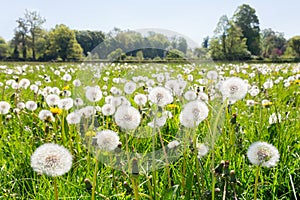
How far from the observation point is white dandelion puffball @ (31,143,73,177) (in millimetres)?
862

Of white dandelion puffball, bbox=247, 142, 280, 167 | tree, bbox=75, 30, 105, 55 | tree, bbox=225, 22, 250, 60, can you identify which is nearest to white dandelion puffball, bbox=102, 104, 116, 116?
tree, bbox=75, 30, 105, 55

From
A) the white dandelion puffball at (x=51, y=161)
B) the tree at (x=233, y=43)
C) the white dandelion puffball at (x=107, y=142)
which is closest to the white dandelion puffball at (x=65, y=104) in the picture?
the white dandelion puffball at (x=107, y=142)

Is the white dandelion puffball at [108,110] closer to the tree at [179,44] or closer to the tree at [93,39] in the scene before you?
the tree at [179,44]

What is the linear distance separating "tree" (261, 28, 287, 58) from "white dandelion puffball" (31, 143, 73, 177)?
5177 cm

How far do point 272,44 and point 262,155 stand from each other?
61780 mm

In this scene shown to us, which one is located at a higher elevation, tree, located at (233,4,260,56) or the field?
tree, located at (233,4,260,56)

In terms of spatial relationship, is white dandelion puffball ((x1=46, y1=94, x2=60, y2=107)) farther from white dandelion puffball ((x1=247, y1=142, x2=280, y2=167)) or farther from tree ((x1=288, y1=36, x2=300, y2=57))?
tree ((x1=288, y1=36, x2=300, y2=57))

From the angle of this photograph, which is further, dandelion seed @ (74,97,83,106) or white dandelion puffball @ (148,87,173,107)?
dandelion seed @ (74,97,83,106)

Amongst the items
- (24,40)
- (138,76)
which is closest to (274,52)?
(24,40)

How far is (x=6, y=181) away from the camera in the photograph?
154cm

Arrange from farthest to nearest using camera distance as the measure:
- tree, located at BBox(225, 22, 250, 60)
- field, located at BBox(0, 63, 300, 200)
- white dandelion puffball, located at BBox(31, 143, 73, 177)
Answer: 1. tree, located at BBox(225, 22, 250, 60)
2. field, located at BBox(0, 63, 300, 200)
3. white dandelion puffball, located at BBox(31, 143, 73, 177)

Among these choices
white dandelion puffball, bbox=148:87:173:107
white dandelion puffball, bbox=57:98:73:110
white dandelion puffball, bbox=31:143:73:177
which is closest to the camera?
white dandelion puffball, bbox=31:143:73:177

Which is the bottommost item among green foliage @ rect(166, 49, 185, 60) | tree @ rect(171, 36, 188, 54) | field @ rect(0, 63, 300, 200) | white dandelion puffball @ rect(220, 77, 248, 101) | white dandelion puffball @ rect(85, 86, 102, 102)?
field @ rect(0, 63, 300, 200)

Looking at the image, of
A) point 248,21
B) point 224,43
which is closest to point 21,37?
point 248,21
